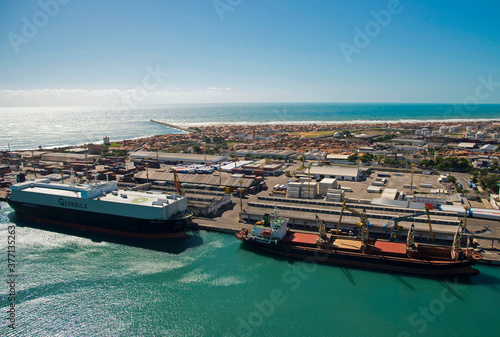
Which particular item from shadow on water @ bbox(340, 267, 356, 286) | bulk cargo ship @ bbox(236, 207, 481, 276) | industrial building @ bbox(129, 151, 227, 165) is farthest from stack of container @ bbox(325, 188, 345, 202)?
industrial building @ bbox(129, 151, 227, 165)

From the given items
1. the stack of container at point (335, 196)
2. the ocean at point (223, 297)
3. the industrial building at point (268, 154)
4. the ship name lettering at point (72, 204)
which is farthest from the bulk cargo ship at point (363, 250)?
the industrial building at point (268, 154)

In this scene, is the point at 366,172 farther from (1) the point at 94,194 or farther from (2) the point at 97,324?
(2) the point at 97,324

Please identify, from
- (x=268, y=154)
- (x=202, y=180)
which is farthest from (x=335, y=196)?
(x=268, y=154)

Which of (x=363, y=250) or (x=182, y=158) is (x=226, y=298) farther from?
(x=182, y=158)

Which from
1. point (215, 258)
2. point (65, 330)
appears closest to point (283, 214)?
point (215, 258)

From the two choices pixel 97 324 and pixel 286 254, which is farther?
pixel 286 254

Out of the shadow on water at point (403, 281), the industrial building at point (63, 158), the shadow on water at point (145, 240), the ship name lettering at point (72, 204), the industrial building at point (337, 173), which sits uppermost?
the ship name lettering at point (72, 204)

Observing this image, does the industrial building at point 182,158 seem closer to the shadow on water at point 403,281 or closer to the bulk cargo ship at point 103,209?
the bulk cargo ship at point 103,209

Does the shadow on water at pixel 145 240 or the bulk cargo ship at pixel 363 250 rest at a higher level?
the bulk cargo ship at pixel 363 250
